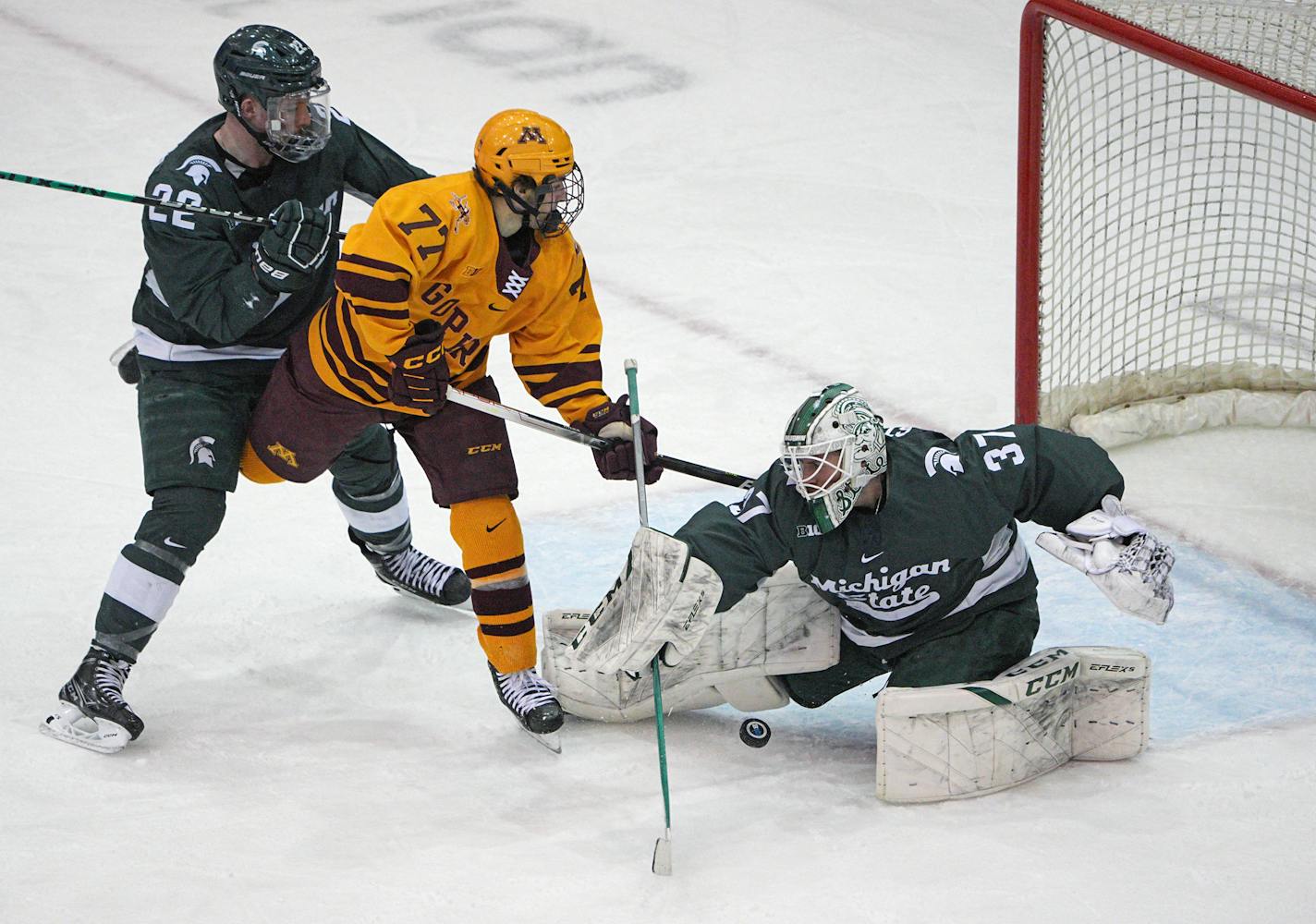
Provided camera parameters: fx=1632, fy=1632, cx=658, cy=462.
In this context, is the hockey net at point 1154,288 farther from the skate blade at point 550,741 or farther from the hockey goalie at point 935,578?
the skate blade at point 550,741

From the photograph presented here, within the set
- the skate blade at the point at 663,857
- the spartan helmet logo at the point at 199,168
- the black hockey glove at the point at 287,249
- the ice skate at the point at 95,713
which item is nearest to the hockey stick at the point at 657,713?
the skate blade at the point at 663,857

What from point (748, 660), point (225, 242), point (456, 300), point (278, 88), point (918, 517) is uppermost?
point (278, 88)

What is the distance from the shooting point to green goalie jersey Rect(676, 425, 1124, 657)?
275cm

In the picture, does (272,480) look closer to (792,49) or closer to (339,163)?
(339,163)

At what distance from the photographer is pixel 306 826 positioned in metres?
2.78

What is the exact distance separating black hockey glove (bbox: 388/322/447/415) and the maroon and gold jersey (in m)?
0.02

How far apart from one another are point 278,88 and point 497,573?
3.17 feet

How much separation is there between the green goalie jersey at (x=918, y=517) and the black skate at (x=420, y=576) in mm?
→ 946

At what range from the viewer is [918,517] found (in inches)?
108

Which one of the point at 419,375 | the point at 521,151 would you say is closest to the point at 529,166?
the point at 521,151

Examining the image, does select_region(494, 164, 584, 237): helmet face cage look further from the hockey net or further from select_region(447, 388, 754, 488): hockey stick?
the hockey net

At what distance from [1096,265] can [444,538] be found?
91.4 inches

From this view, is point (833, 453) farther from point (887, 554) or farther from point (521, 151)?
point (521, 151)

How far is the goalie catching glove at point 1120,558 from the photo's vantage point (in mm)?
2650
